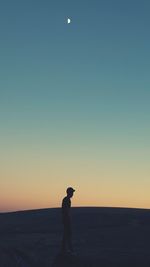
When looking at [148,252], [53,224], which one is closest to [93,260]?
[148,252]

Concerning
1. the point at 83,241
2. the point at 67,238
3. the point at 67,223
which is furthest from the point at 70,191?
the point at 83,241

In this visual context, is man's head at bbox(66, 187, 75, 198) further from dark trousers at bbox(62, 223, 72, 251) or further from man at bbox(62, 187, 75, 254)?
dark trousers at bbox(62, 223, 72, 251)

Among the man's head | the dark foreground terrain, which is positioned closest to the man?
the man's head

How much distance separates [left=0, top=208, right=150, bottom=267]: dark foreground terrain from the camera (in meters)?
23.6

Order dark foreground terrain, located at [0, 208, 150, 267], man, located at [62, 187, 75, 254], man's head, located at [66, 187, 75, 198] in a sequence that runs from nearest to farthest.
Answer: dark foreground terrain, located at [0, 208, 150, 267]
man's head, located at [66, 187, 75, 198]
man, located at [62, 187, 75, 254]

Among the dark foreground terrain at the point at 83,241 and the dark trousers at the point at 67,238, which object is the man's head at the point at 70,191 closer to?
the dark trousers at the point at 67,238

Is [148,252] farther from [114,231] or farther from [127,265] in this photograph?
[114,231]

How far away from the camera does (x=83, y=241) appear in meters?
30.9

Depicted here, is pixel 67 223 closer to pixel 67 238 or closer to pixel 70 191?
pixel 67 238

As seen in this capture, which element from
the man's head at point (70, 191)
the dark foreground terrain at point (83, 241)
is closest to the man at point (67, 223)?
the man's head at point (70, 191)

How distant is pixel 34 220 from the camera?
46.6 meters

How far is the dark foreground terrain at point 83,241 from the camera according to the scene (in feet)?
77.4

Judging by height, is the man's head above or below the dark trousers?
above

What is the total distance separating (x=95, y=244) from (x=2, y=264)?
20.6ft
